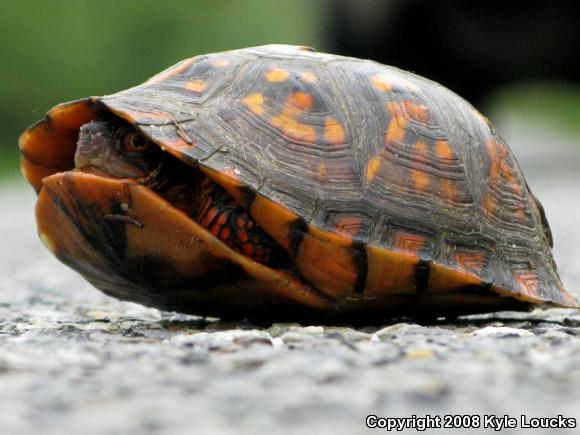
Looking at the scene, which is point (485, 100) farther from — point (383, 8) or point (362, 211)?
point (362, 211)

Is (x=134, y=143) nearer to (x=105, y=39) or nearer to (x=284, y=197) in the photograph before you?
(x=284, y=197)

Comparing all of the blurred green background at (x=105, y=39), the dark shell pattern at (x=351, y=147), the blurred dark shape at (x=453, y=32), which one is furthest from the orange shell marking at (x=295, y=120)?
the blurred green background at (x=105, y=39)

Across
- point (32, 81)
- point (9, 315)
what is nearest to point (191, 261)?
point (9, 315)

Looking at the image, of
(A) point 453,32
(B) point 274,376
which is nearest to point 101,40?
(A) point 453,32

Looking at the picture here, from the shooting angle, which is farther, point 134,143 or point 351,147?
point 351,147

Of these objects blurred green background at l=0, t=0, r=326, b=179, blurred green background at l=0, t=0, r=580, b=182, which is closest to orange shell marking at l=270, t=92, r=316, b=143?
blurred green background at l=0, t=0, r=580, b=182

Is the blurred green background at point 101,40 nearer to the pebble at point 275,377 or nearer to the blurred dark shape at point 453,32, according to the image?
the blurred dark shape at point 453,32

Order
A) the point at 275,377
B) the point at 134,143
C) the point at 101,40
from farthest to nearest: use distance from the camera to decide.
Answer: the point at 101,40 < the point at 134,143 < the point at 275,377
